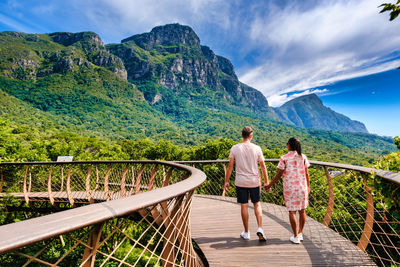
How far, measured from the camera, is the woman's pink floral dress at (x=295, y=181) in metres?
2.75

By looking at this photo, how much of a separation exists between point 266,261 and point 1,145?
417 inches

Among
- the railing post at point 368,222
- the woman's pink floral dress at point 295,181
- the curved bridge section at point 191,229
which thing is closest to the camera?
the curved bridge section at point 191,229

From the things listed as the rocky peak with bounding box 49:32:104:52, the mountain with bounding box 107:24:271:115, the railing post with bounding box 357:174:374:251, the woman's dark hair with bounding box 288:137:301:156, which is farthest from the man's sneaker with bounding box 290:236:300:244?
the rocky peak with bounding box 49:32:104:52

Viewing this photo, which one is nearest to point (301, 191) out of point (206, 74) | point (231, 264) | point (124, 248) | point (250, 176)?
point (250, 176)

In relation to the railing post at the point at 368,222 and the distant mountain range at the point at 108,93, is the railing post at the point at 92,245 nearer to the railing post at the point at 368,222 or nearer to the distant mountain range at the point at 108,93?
the railing post at the point at 368,222

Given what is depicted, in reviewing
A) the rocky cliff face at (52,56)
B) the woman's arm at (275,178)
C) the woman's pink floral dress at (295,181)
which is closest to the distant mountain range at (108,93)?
the rocky cliff face at (52,56)

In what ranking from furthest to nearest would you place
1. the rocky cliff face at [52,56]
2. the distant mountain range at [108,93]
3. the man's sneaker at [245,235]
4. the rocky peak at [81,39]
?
the rocky peak at [81,39] < the rocky cliff face at [52,56] < the distant mountain range at [108,93] < the man's sneaker at [245,235]

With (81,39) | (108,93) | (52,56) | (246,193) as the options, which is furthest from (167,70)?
(246,193)

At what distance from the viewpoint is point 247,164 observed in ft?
9.37

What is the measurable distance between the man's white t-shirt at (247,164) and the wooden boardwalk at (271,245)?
0.88m

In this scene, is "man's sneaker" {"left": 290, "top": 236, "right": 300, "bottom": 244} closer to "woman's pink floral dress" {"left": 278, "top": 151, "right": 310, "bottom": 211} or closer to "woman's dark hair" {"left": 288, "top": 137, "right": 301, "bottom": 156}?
"woman's pink floral dress" {"left": 278, "top": 151, "right": 310, "bottom": 211}

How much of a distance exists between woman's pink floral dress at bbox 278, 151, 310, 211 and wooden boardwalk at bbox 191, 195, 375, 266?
576mm

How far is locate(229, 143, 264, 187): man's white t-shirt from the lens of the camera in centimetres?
283

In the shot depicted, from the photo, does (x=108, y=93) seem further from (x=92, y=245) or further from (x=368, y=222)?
(x=92, y=245)
